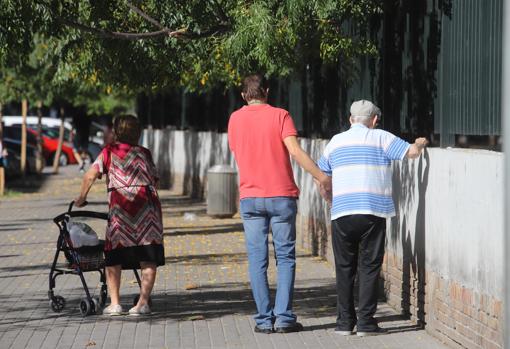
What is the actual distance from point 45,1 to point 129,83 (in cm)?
284

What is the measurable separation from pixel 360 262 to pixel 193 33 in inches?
169

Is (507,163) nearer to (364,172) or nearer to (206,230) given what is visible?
(364,172)

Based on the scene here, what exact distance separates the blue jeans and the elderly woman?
113cm

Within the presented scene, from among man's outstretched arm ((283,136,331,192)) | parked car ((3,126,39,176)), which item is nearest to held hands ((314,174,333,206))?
man's outstretched arm ((283,136,331,192))

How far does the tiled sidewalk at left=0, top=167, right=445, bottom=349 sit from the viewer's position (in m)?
9.56

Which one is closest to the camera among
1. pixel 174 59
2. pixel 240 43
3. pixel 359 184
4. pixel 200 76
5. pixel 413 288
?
pixel 359 184

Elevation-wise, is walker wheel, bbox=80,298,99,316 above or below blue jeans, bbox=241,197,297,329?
below

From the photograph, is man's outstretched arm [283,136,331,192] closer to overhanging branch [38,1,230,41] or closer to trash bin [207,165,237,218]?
overhanging branch [38,1,230,41]

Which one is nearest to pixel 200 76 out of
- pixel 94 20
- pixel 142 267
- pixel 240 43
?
pixel 94 20

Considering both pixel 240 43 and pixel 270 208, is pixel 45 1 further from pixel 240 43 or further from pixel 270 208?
pixel 270 208

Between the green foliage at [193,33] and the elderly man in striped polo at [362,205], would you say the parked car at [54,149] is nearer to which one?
the green foliage at [193,33]

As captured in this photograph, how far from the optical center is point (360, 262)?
390 inches

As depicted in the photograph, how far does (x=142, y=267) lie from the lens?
10.9 m

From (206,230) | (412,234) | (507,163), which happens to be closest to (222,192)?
(206,230)
